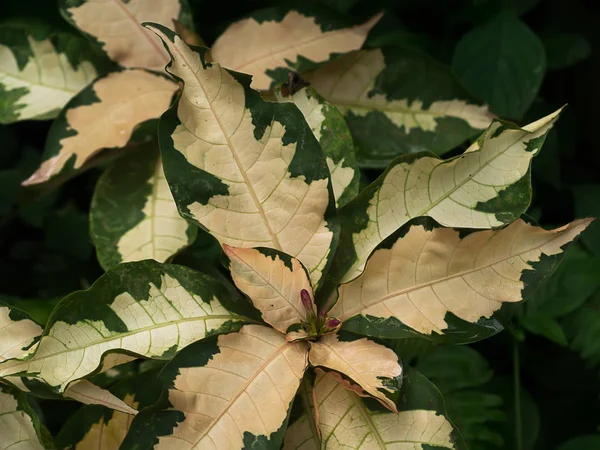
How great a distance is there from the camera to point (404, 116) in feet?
2.67

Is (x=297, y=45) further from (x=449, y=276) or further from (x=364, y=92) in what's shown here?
(x=449, y=276)

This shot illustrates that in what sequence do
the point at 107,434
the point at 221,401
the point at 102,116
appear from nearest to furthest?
the point at 221,401, the point at 107,434, the point at 102,116

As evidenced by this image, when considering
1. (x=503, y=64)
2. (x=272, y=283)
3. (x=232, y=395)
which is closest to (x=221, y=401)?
(x=232, y=395)

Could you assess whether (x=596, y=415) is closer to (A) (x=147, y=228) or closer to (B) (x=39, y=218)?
(A) (x=147, y=228)

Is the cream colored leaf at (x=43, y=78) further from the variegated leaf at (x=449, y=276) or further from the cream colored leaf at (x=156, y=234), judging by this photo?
the variegated leaf at (x=449, y=276)

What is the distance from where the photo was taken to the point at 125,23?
800 millimetres

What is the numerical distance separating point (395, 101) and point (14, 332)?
0.53 meters

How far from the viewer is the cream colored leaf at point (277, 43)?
786 mm

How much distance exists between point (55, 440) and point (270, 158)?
39 centimetres

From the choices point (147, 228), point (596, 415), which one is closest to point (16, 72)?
point (147, 228)

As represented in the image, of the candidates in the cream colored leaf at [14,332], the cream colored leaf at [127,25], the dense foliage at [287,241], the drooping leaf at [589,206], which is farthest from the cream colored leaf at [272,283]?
the drooping leaf at [589,206]

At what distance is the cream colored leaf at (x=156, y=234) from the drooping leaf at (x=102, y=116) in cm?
9

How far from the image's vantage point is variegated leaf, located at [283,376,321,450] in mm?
625

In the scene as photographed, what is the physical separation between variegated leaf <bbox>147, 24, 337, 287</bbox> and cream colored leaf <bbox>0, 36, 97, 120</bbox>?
0.31 meters
